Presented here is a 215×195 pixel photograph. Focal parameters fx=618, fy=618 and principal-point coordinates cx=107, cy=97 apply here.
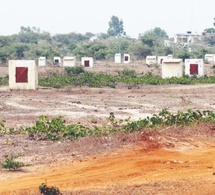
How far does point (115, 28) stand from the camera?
159 meters

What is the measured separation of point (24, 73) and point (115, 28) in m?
129

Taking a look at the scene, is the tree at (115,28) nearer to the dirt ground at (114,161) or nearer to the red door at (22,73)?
the red door at (22,73)

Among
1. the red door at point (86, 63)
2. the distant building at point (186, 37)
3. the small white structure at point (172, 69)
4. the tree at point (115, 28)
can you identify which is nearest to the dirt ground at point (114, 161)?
the small white structure at point (172, 69)

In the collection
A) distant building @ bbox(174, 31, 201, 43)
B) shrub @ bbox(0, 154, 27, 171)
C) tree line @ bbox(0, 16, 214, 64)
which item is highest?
distant building @ bbox(174, 31, 201, 43)

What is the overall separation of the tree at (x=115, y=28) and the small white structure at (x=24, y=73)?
126 meters

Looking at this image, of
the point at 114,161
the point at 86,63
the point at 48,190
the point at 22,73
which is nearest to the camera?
the point at 48,190

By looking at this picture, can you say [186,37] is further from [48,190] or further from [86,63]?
[48,190]

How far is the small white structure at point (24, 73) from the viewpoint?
30844 millimetres

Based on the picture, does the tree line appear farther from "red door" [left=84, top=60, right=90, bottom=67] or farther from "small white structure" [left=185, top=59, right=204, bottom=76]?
"small white structure" [left=185, top=59, right=204, bottom=76]

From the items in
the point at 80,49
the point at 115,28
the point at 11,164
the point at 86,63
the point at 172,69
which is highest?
the point at 115,28

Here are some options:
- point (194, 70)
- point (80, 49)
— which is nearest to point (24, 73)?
point (194, 70)

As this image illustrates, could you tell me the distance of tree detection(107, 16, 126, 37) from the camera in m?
157

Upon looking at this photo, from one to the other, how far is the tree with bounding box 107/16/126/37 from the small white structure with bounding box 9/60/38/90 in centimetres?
12596

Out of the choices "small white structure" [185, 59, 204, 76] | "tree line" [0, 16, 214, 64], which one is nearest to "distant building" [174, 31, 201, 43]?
"tree line" [0, 16, 214, 64]
